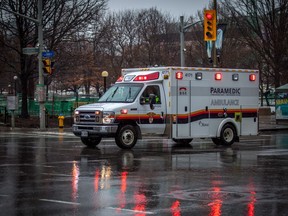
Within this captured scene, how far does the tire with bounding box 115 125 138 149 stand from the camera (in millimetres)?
19209

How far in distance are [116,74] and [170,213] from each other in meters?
63.2

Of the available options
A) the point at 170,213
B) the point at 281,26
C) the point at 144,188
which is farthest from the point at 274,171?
the point at 281,26

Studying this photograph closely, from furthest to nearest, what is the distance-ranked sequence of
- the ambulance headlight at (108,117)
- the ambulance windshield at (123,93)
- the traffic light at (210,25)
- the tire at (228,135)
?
the traffic light at (210,25), the tire at (228,135), the ambulance windshield at (123,93), the ambulance headlight at (108,117)

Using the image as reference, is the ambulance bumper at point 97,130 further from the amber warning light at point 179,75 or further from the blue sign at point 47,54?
the blue sign at point 47,54

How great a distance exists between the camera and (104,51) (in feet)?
240

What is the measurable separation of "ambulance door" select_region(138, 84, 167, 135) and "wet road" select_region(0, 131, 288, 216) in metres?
0.76

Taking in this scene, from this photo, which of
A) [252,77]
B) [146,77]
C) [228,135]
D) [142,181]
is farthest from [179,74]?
[142,181]

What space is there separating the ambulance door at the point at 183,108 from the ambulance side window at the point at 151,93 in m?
0.70

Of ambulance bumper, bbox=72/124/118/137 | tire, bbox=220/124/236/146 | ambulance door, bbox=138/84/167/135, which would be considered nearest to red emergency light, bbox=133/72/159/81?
ambulance door, bbox=138/84/167/135

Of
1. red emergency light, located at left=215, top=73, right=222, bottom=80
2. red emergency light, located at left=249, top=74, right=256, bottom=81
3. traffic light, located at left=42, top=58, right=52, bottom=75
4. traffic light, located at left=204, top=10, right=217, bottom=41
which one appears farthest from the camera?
traffic light, located at left=42, top=58, right=52, bottom=75

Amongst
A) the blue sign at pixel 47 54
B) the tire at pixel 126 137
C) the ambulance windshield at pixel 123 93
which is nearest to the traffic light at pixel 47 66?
the blue sign at pixel 47 54

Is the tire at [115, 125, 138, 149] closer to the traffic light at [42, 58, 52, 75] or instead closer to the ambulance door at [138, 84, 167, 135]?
the ambulance door at [138, 84, 167, 135]

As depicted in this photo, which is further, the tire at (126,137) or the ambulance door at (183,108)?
the ambulance door at (183,108)

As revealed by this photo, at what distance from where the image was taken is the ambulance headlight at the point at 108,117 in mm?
18828
